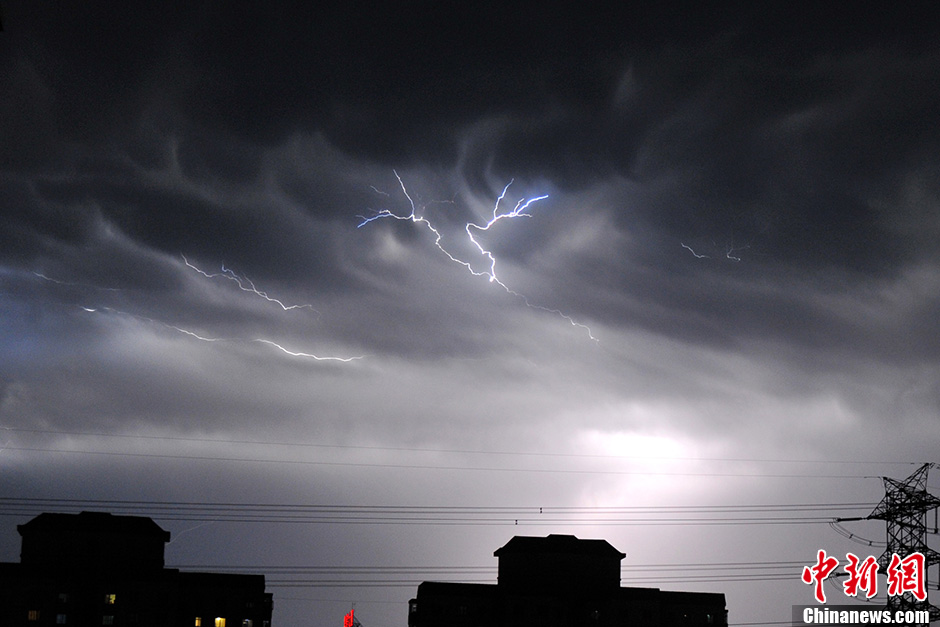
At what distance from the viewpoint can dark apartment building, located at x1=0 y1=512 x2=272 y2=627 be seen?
251 feet

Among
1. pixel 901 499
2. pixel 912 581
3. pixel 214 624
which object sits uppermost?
pixel 901 499

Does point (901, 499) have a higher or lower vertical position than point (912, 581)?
higher

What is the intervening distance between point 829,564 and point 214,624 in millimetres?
50859

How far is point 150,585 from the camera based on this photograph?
79.3 metres

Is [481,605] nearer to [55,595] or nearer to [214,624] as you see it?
[214,624]

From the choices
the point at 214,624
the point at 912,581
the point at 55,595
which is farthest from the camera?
the point at 214,624

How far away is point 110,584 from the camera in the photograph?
78562 millimetres

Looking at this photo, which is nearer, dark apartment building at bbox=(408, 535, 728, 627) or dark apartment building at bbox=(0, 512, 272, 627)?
dark apartment building at bbox=(0, 512, 272, 627)

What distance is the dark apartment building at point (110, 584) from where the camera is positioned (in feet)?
251

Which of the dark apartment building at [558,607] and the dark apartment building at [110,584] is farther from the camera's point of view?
the dark apartment building at [558,607]

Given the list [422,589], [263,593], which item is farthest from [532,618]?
[263,593]

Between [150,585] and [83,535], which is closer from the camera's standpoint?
[150,585]

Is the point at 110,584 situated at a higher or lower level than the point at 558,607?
higher

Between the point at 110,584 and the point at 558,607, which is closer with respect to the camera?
the point at 110,584
